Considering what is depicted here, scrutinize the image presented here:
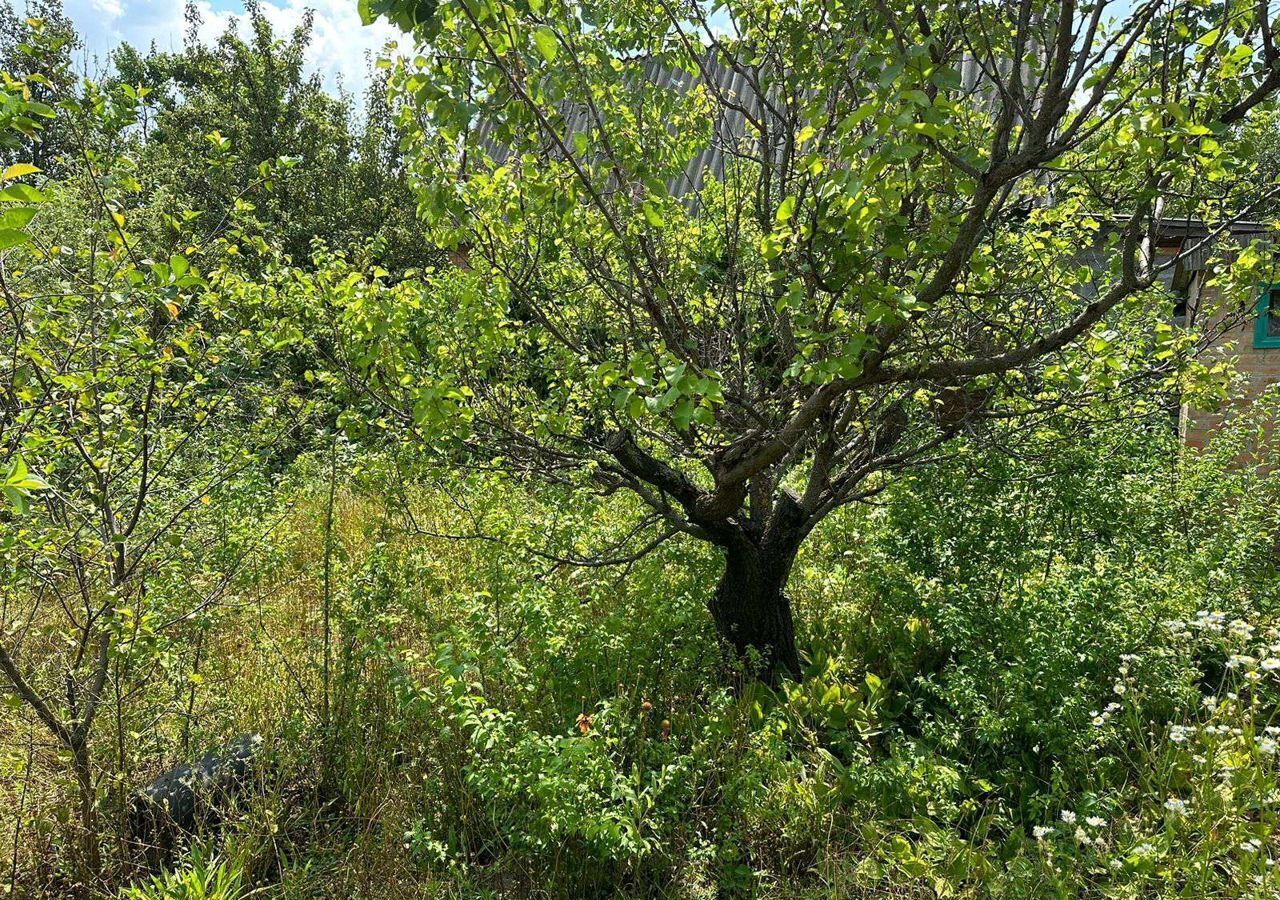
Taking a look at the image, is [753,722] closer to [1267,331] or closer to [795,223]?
[795,223]

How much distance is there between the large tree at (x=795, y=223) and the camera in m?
1.83

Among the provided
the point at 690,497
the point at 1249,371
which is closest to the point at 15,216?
the point at 690,497

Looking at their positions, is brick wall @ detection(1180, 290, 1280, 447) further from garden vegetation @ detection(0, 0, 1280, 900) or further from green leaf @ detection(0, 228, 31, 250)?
green leaf @ detection(0, 228, 31, 250)

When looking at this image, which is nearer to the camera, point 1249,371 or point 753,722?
point 753,722

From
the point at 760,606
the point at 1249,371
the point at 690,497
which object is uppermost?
the point at 1249,371

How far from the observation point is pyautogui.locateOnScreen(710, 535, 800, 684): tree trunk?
136 inches

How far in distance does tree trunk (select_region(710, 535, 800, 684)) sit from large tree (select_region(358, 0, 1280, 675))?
0.01 meters

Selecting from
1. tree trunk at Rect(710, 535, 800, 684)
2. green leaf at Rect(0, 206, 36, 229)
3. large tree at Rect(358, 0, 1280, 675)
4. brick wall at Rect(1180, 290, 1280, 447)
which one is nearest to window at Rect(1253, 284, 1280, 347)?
brick wall at Rect(1180, 290, 1280, 447)

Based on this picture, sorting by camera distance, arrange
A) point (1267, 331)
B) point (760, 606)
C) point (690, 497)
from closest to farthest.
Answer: point (690, 497), point (760, 606), point (1267, 331)

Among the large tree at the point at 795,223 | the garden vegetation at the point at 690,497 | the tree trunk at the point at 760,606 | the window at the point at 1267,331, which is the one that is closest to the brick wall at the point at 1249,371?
the window at the point at 1267,331

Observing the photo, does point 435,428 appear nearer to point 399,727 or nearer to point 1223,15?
point 399,727

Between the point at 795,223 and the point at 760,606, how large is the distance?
186cm

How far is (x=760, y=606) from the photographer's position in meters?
3.49

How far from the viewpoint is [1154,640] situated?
10.6 ft
